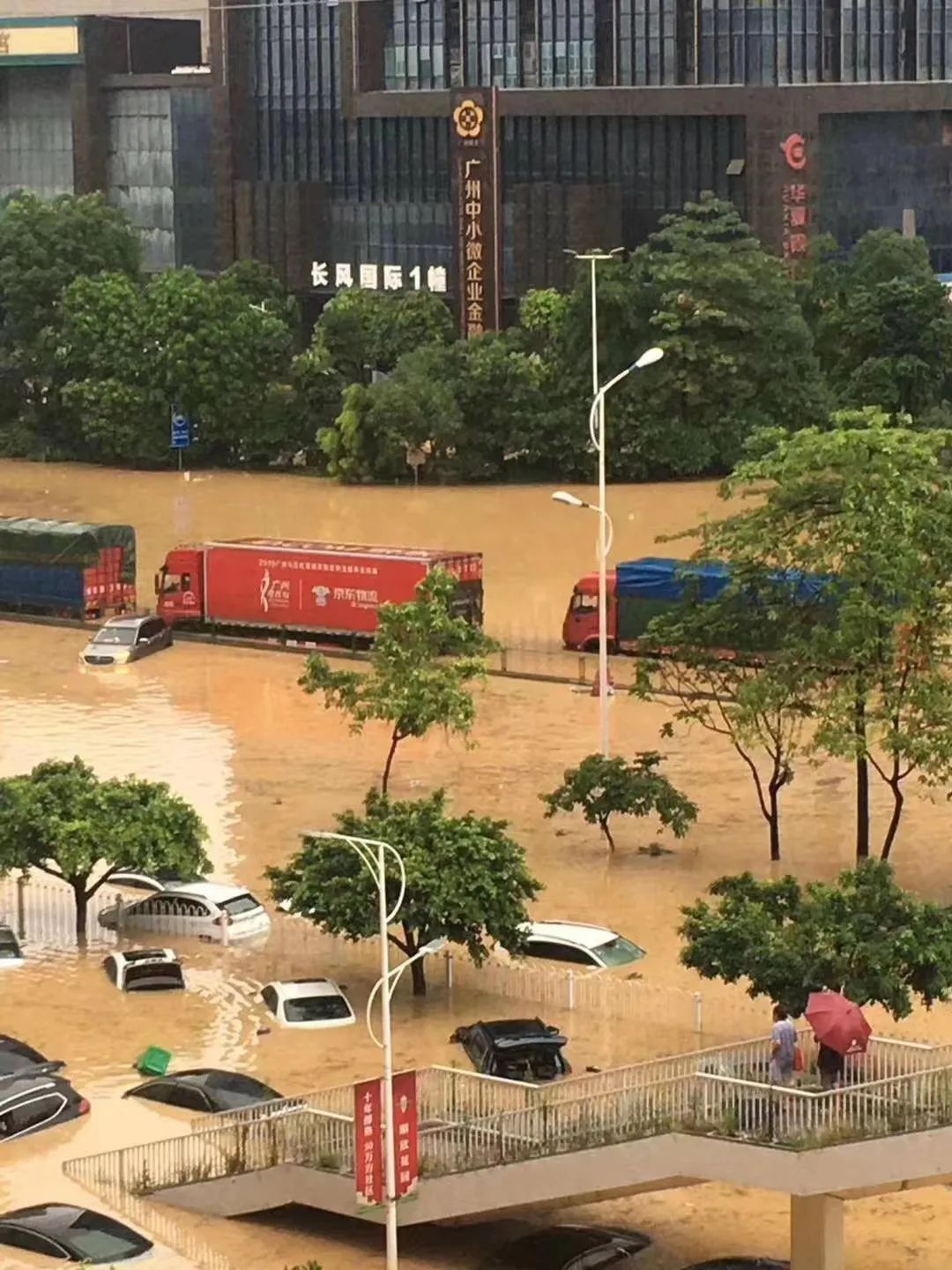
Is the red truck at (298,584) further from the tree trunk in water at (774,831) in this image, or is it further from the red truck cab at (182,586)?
the tree trunk in water at (774,831)

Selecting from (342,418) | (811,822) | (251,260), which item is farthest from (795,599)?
(251,260)

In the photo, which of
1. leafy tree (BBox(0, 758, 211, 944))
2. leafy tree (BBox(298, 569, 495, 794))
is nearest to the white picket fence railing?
leafy tree (BBox(0, 758, 211, 944))

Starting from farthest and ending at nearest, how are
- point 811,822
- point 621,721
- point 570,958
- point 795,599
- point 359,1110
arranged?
point 621,721
point 811,822
point 795,599
point 570,958
point 359,1110

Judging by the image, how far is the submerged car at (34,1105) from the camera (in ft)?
108


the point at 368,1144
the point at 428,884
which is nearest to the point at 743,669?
the point at 428,884

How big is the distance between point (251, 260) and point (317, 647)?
42168mm

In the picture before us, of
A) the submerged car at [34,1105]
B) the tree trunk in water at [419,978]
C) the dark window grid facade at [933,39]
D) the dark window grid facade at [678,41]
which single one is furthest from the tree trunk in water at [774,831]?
the dark window grid facade at [933,39]

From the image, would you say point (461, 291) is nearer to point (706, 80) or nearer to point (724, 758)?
point (706, 80)

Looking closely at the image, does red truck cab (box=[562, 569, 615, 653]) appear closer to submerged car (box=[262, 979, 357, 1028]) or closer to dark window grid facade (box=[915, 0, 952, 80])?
submerged car (box=[262, 979, 357, 1028])

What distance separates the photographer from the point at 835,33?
319 feet

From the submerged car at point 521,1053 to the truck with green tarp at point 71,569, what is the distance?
1359 inches

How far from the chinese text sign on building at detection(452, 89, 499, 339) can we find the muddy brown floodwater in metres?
17.7

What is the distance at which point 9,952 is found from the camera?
39594 millimetres

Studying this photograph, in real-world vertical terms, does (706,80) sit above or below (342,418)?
above
